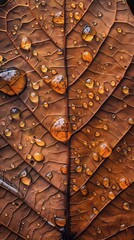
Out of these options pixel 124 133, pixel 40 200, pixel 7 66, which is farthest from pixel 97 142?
pixel 7 66

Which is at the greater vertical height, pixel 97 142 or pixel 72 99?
pixel 72 99

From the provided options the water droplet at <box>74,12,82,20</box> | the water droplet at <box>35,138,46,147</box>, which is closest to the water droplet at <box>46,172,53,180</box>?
the water droplet at <box>35,138,46,147</box>

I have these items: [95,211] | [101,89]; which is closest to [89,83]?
[101,89]

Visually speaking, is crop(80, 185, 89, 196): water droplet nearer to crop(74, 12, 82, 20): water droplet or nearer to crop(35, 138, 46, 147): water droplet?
crop(35, 138, 46, 147): water droplet

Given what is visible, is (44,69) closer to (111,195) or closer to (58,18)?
(58,18)

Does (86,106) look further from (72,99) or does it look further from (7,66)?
(7,66)
